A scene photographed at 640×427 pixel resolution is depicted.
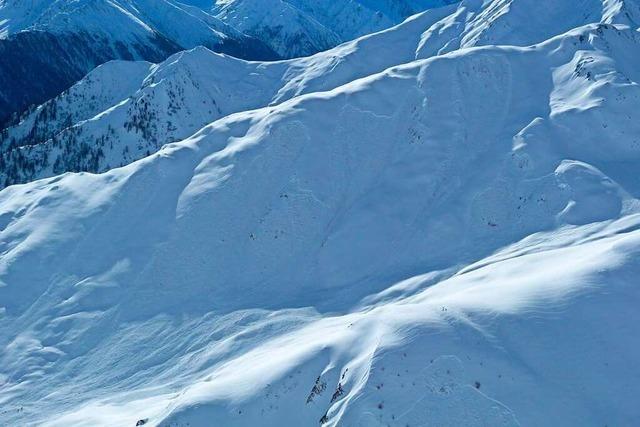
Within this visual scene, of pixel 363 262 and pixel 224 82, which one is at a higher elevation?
pixel 224 82

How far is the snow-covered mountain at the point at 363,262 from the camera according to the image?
25.8m

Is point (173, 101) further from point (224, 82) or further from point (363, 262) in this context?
point (363, 262)

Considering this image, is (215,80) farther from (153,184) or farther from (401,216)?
(401,216)

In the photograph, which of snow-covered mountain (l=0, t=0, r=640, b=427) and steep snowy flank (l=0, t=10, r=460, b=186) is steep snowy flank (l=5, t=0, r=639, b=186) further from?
snow-covered mountain (l=0, t=0, r=640, b=427)

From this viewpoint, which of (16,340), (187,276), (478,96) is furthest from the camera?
(478,96)

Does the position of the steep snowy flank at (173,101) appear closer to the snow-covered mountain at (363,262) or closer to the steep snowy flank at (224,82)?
the steep snowy flank at (224,82)

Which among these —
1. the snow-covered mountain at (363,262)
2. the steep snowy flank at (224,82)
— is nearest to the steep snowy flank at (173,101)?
the steep snowy flank at (224,82)

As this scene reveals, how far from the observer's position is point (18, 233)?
170 ft

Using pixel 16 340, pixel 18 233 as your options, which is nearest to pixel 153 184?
pixel 18 233

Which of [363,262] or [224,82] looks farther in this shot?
[224,82]

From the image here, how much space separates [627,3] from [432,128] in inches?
3298

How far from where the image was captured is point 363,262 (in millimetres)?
43375

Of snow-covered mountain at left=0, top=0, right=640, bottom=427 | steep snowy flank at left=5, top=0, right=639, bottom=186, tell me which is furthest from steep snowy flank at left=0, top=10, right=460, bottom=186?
snow-covered mountain at left=0, top=0, right=640, bottom=427

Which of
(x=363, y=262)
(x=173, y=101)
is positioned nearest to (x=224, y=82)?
(x=173, y=101)
